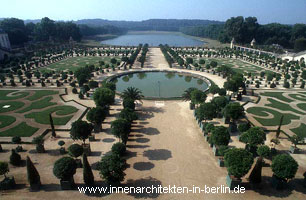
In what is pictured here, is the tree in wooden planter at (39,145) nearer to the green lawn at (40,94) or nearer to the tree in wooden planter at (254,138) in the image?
the green lawn at (40,94)

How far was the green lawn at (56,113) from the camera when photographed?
108 ft

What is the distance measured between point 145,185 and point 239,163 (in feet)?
30.8

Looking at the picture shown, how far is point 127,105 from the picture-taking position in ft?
109

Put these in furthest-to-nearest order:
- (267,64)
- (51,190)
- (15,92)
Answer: (267,64) < (15,92) < (51,190)

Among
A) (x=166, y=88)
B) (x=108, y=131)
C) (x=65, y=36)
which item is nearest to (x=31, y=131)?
(x=108, y=131)

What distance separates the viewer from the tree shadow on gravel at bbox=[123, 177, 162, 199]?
19.3m

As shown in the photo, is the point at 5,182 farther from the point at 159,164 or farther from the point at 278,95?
the point at 278,95

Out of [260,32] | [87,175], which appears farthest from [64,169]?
[260,32]

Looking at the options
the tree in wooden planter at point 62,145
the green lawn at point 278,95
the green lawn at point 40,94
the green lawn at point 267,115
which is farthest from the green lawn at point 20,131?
the green lawn at point 278,95

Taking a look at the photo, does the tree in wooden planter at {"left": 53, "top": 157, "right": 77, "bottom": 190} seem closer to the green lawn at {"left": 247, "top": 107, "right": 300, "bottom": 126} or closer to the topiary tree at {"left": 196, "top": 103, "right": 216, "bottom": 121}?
the topiary tree at {"left": 196, "top": 103, "right": 216, "bottom": 121}

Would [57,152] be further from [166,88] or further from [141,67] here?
[141,67]

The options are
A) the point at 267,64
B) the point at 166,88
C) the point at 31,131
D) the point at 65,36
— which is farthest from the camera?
the point at 65,36

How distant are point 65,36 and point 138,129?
131201 mm

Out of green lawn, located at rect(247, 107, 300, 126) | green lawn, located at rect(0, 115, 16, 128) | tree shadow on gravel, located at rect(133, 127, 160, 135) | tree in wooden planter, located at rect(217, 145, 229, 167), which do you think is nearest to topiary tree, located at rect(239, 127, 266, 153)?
tree in wooden planter, located at rect(217, 145, 229, 167)
